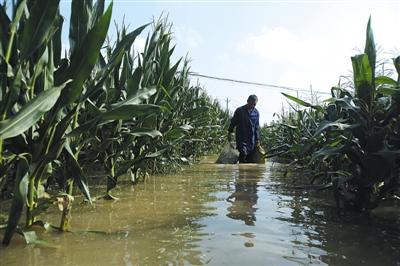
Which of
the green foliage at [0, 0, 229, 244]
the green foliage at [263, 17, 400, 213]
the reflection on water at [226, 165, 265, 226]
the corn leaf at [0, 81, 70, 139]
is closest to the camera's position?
the corn leaf at [0, 81, 70, 139]

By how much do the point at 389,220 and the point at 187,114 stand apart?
3.00m

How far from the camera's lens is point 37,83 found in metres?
2.33

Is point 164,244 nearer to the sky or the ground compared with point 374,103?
nearer to the ground

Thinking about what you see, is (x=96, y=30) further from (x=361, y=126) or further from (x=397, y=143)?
(x=397, y=143)

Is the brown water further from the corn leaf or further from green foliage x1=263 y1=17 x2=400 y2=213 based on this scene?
the corn leaf

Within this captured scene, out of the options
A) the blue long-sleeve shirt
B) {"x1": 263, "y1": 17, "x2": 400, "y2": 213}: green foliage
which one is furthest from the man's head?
{"x1": 263, "y1": 17, "x2": 400, "y2": 213}: green foliage

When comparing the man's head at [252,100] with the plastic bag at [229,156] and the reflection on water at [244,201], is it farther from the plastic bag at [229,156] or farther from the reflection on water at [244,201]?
the reflection on water at [244,201]

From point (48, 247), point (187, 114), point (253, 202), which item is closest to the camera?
point (48, 247)

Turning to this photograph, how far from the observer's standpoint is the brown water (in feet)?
6.49

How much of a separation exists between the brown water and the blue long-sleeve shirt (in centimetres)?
490

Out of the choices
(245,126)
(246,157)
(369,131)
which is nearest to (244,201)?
(369,131)

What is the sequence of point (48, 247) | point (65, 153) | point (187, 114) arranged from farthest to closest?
point (187, 114) < point (65, 153) < point (48, 247)

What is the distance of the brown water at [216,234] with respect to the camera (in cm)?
198

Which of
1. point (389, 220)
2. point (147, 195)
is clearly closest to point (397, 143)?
point (389, 220)
